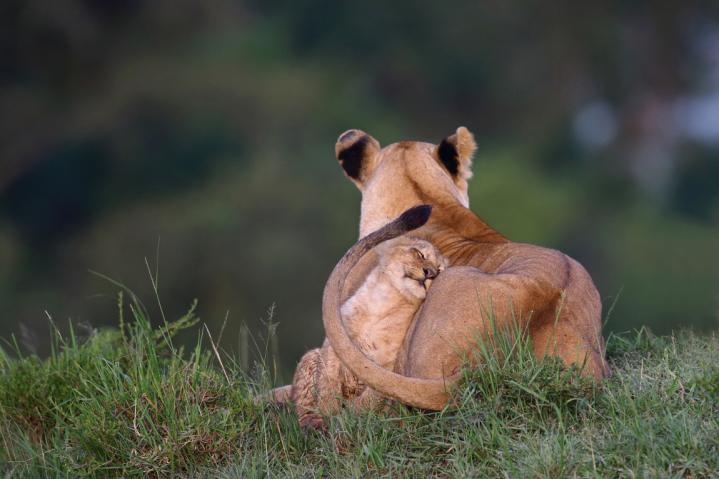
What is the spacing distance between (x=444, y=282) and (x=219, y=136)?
13.7 m

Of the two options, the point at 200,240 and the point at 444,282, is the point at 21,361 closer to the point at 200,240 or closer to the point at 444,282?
the point at 444,282

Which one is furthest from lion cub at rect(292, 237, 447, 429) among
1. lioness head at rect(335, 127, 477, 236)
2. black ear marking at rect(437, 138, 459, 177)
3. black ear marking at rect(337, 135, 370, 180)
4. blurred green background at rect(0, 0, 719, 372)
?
blurred green background at rect(0, 0, 719, 372)

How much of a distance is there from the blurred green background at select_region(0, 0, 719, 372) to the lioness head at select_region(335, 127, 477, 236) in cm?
921

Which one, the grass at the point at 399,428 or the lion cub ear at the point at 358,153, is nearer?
the grass at the point at 399,428

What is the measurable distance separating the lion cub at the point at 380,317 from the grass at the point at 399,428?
0.23 m

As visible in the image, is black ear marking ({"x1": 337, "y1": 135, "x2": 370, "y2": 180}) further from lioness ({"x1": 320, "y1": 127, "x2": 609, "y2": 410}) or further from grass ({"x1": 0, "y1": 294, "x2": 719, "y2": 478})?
grass ({"x1": 0, "y1": 294, "x2": 719, "y2": 478})

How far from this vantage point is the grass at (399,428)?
9.79 feet

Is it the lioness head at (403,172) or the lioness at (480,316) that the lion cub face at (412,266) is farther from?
the lioness head at (403,172)

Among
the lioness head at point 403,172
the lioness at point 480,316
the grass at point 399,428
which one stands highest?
the lioness head at point 403,172

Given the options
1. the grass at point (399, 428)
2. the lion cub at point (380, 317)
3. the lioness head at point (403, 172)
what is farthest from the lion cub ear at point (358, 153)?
the grass at point (399, 428)

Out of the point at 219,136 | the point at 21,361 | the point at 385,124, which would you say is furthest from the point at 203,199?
the point at 21,361

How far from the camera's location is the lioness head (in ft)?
15.0

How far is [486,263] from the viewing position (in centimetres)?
391

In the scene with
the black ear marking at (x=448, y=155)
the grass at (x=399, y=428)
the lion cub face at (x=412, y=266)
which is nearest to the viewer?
the grass at (x=399, y=428)
